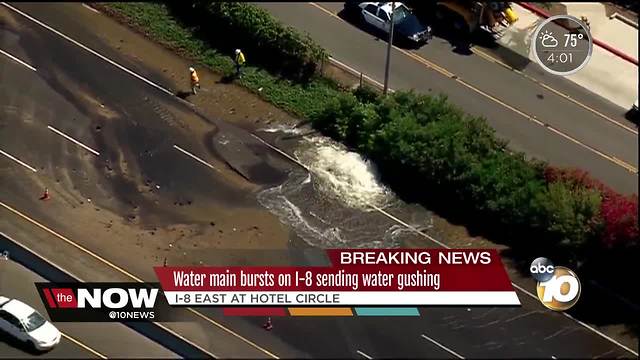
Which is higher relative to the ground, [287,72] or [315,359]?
[287,72]

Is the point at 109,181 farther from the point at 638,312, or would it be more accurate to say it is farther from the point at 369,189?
the point at 638,312

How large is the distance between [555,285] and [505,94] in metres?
10.2

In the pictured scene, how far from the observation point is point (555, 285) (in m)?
31.5

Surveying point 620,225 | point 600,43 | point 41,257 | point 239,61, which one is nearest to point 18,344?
point 41,257

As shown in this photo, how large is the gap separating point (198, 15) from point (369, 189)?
40.3 feet

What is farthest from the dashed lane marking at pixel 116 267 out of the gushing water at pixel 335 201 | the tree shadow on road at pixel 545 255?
the tree shadow on road at pixel 545 255

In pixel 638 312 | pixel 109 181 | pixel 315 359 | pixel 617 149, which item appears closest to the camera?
pixel 315 359

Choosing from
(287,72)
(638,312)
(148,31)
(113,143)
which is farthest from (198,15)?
(638,312)

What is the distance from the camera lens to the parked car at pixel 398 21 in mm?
39906

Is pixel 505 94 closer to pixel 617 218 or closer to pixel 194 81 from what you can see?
pixel 617 218

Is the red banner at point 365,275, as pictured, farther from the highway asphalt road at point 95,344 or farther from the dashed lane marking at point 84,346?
the dashed lane marking at point 84,346

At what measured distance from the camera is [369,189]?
113 ft

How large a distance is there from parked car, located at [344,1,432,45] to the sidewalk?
3.89m

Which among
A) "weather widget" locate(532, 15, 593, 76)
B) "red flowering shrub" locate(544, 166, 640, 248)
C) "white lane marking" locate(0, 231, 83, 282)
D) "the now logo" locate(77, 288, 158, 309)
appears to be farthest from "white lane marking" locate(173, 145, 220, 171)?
"weather widget" locate(532, 15, 593, 76)
